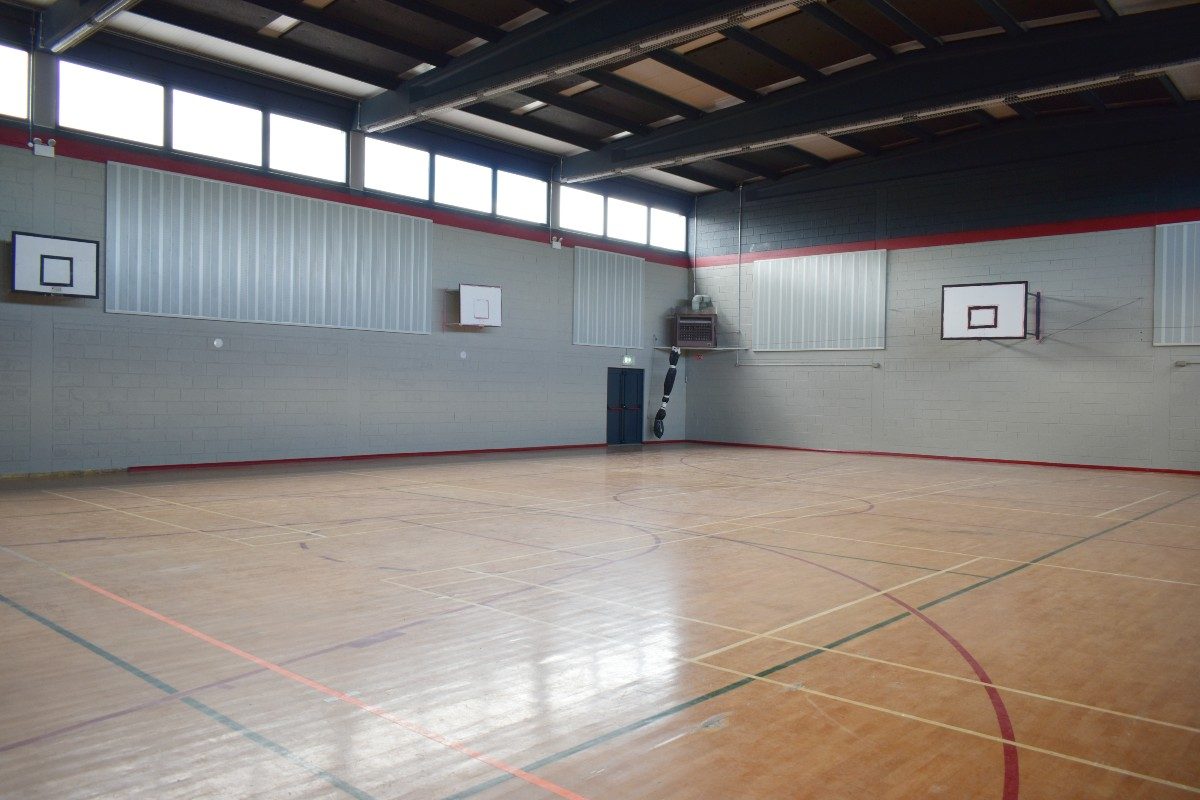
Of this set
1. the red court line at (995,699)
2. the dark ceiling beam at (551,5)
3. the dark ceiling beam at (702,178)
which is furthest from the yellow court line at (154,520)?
the dark ceiling beam at (702,178)

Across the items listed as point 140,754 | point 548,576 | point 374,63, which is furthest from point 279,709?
point 374,63

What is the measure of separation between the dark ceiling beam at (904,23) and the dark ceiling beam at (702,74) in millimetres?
3131

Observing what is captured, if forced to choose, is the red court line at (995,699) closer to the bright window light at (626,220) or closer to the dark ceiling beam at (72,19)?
the dark ceiling beam at (72,19)

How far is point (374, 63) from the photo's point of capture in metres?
15.1

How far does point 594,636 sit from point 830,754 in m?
1.89

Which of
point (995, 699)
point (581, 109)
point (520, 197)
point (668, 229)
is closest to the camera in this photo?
point (995, 699)

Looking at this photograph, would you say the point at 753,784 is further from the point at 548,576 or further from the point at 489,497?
the point at 489,497

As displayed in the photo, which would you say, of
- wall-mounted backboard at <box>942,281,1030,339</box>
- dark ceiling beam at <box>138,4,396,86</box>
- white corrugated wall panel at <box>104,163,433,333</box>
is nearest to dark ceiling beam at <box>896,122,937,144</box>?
wall-mounted backboard at <box>942,281,1030,339</box>

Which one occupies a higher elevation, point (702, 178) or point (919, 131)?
point (919, 131)

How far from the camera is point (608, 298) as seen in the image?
71.4ft

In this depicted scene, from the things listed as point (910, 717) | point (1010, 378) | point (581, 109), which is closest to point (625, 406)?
point (581, 109)

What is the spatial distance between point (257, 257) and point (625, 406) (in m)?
10.3

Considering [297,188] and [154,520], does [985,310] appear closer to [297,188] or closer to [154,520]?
[297,188]

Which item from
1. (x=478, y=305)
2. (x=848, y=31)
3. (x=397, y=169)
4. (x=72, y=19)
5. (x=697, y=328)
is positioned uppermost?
(x=848, y=31)
